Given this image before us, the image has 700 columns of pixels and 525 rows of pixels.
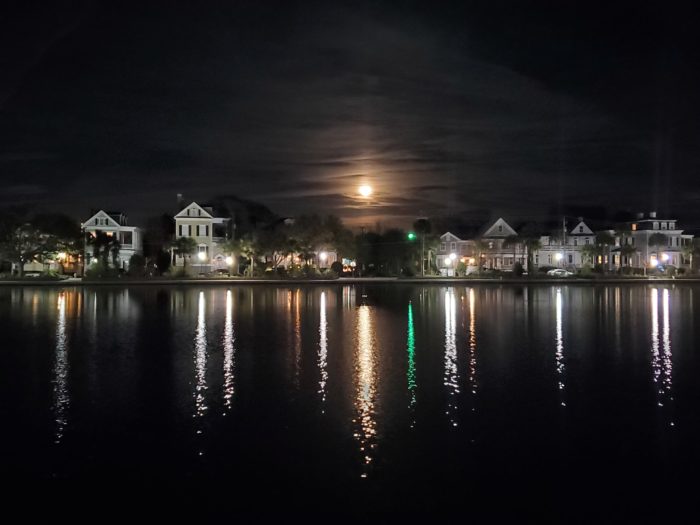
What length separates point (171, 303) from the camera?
41906 mm

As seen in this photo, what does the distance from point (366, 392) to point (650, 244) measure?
93.5 meters

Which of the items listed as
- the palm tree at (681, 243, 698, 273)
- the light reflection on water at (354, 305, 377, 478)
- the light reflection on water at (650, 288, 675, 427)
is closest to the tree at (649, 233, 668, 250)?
the palm tree at (681, 243, 698, 273)

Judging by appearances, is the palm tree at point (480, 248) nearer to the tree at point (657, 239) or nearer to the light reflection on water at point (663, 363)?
the tree at point (657, 239)

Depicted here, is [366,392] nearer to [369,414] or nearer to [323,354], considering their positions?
[369,414]

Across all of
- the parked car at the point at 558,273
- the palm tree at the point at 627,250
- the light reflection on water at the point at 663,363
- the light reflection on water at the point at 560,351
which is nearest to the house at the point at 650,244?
the palm tree at the point at 627,250

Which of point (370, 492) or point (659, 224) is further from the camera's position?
point (659, 224)

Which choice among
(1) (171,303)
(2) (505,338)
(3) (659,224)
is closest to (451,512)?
(2) (505,338)

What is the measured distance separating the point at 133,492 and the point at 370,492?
339 cm

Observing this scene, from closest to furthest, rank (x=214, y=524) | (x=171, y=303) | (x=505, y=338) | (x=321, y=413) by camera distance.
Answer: (x=214, y=524) < (x=321, y=413) < (x=505, y=338) < (x=171, y=303)

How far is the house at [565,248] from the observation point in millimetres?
101438

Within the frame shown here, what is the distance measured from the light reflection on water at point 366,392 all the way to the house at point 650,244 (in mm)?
84419

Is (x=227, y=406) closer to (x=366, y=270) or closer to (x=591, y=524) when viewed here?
(x=591, y=524)

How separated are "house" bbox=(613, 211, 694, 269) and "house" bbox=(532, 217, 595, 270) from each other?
15.4 feet

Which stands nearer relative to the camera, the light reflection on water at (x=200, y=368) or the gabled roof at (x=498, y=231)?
the light reflection on water at (x=200, y=368)
